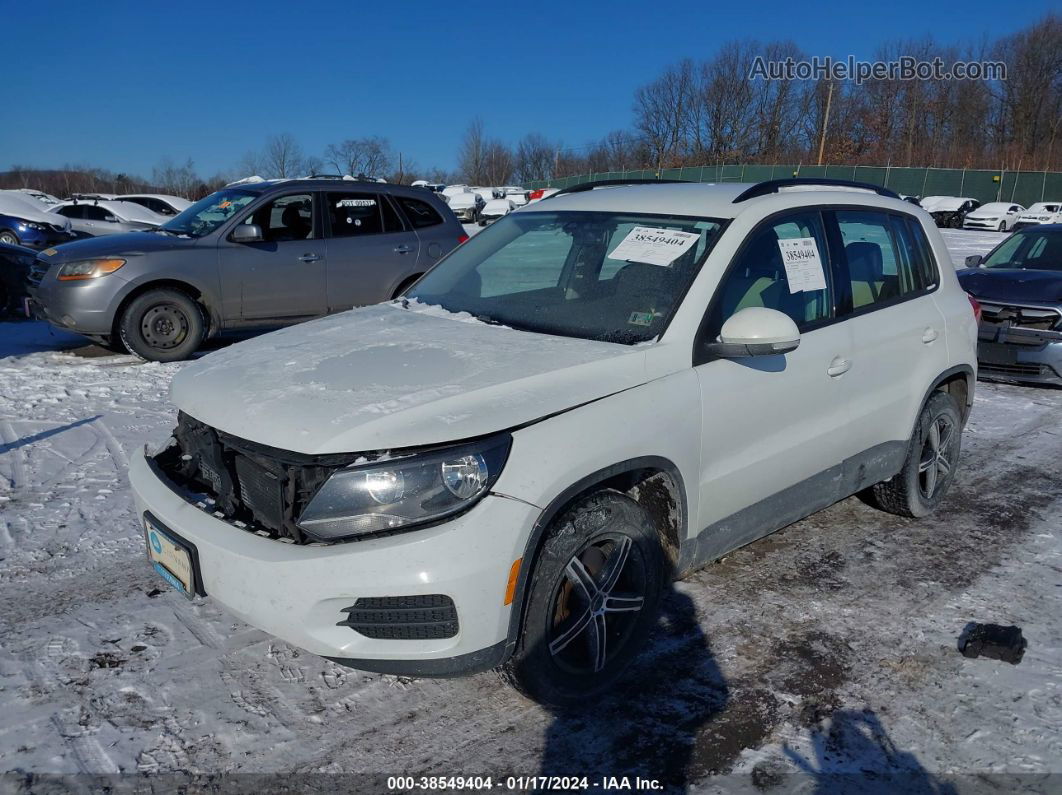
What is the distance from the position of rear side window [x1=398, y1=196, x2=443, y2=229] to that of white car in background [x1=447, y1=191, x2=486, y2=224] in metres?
29.5

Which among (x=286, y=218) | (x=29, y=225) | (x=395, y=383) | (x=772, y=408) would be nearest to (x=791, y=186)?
(x=772, y=408)

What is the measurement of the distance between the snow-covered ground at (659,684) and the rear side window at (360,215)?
4.92m

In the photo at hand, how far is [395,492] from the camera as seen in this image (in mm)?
2561

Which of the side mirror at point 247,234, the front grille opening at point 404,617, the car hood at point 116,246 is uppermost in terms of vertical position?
the side mirror at point 247,234

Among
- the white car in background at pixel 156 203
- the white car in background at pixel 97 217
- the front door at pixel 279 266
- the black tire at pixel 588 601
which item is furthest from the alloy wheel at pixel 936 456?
the white car in background at pixel 156 203

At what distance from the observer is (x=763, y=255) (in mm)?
3668

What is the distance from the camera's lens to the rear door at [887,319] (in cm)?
407

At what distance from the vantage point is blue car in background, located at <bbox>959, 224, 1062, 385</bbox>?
7.89 meters

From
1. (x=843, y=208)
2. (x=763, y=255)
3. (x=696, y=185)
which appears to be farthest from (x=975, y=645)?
(x=696, y=185)

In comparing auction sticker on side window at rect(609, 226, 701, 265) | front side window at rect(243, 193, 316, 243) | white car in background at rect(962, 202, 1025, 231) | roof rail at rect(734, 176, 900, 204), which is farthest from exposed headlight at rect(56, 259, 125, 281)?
white car in background at rect(962, 202, 1025, 231)

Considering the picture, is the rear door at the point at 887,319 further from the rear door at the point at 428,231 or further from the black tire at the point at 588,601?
the rear door at the point at 428,231

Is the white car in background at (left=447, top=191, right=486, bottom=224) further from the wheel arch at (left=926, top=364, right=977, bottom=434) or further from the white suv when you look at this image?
the white suv

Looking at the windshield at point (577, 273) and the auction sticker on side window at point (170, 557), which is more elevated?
the windshield at point (577, 273)

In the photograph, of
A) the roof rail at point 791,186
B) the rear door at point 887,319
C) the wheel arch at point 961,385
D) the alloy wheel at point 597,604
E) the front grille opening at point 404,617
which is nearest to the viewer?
the front grille opening at point 404,617
